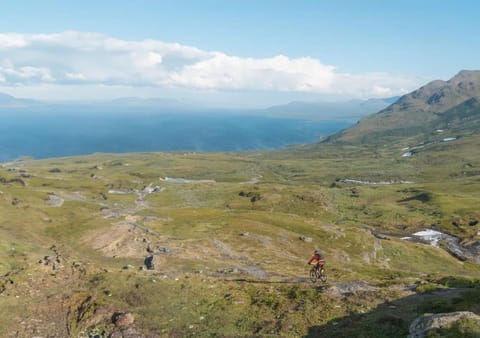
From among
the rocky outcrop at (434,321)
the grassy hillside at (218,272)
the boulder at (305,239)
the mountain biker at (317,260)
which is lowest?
the boulder at (305,239)

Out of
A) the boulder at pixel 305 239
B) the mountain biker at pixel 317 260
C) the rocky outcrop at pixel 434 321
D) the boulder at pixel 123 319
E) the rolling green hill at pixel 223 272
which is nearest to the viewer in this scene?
the rocky outcrop at pixel 434 321

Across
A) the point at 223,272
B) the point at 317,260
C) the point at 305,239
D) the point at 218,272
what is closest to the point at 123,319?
the point at 317,260

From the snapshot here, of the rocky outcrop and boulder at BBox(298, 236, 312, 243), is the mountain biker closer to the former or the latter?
the rocky outcrop

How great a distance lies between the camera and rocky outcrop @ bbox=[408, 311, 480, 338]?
24672mm

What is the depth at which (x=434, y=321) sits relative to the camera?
25156mm

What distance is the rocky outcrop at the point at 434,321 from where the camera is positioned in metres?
24.7

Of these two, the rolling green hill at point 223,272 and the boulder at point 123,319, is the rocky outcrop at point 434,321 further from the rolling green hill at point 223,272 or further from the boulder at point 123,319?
the boulder at point 123,319

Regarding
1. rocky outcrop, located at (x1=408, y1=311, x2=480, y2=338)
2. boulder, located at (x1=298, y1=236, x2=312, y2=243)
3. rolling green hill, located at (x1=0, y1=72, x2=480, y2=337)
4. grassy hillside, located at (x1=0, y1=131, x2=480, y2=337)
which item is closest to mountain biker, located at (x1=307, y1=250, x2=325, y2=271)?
rolling green hill, located at (x1=0, y1=72, x2=480, y2=337)

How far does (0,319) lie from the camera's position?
34.2m

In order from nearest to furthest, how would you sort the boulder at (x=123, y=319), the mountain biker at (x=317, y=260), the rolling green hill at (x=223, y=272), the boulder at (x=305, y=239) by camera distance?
the rolling green hill at (x=223, y=272) < the boulder at (x=123, y=319) < the mountain biker at (x=317, y=260) < the boulder at (x=305, y=239)

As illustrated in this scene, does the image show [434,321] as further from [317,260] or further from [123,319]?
[123,319]

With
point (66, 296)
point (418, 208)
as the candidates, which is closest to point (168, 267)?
point (66, 296)

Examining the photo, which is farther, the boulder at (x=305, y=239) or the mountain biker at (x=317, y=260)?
the boulder at (x=305, y=239)

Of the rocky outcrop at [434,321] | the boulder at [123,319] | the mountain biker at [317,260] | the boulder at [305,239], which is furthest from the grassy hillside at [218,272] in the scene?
the rocky outcrop at [434,321]
